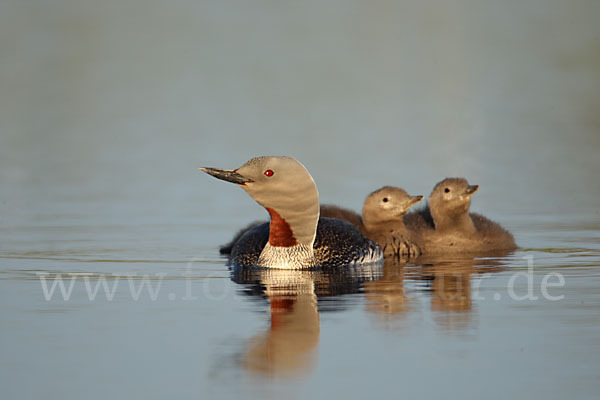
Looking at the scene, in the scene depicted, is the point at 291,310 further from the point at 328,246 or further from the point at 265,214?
the point at 265,214

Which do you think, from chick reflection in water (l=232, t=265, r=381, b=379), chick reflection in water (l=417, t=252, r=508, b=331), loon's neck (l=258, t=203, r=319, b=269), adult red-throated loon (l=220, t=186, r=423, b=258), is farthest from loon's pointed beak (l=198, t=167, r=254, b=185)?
adult red-throated loon (l=220, t=186, r=423, b=258)

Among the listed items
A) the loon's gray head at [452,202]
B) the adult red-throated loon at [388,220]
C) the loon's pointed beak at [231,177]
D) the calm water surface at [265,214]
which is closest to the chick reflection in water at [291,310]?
the calm water surface at [265,214]

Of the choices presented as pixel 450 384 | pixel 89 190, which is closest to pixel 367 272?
pixel 450 384

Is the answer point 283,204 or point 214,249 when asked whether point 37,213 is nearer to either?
point 214,249

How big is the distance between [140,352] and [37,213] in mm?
6301

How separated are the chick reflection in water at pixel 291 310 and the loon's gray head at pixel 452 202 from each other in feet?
4.86

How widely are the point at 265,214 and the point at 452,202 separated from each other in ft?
8.34

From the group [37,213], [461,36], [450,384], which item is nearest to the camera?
[450,384]

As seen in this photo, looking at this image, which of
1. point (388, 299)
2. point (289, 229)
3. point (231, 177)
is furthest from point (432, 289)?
point (231, 177)

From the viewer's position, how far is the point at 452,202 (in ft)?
30.6

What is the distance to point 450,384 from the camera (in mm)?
4398

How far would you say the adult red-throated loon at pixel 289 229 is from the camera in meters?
7.37

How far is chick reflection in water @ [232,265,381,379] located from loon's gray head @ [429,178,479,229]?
1.48 metres

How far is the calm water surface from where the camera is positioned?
4.73 metres
